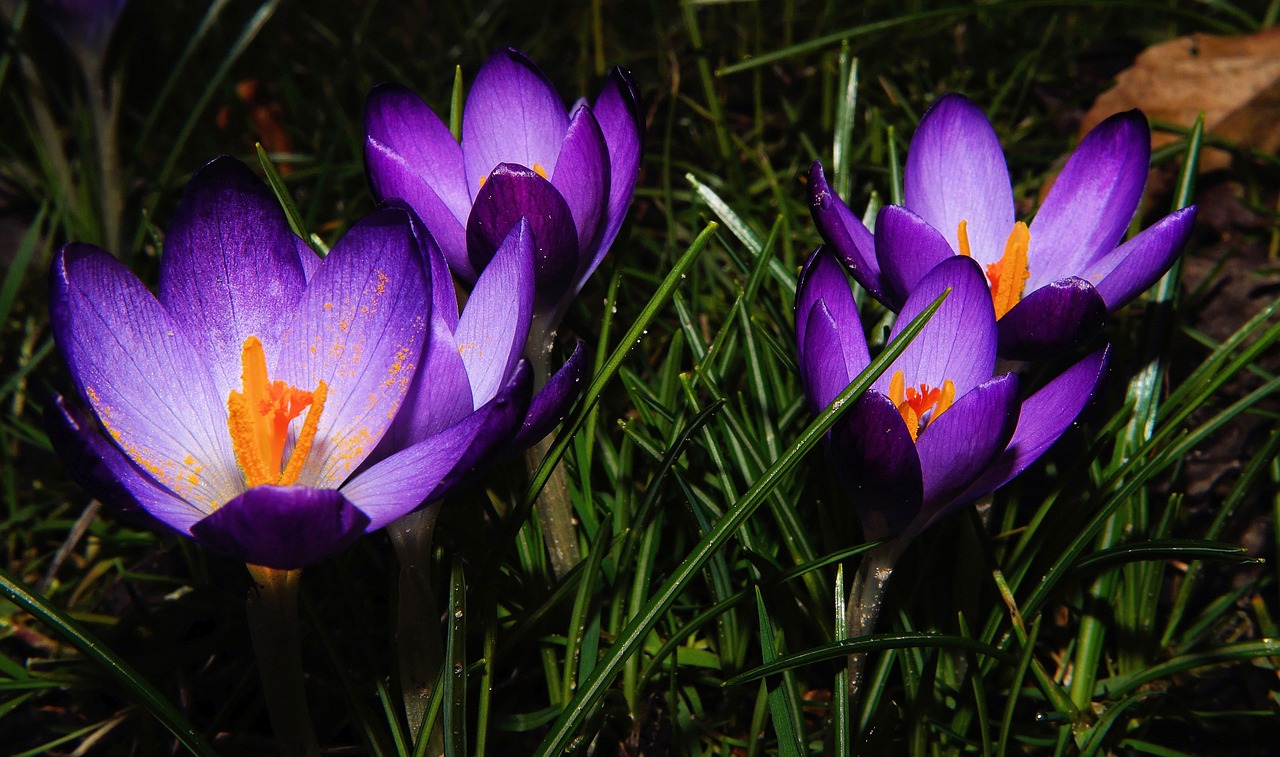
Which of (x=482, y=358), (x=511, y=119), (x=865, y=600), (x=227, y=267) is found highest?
(x=511, y=119)

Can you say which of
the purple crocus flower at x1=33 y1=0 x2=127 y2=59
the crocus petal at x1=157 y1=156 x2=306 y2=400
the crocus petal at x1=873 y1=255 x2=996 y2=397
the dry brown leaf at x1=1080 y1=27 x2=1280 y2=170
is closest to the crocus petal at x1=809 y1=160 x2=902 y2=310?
the crocus petal at x1=873 y1=255 x2=996 y2=397

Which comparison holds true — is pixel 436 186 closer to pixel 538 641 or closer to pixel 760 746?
pixel 538 641

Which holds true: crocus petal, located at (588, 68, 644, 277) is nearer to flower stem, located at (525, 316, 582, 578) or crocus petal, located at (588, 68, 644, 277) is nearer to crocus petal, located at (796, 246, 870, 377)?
flower stem, located at (525, 316, 582, 578)

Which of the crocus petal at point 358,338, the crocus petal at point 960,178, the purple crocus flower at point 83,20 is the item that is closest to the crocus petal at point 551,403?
the crocus petal at point 358,338

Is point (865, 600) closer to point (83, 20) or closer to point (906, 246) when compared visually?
point (906, 246)

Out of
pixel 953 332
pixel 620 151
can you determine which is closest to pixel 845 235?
pixel 953 332

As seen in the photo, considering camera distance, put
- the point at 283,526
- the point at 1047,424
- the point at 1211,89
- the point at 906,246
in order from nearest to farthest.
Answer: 1. the point at 283,526
2. the point at 1047,424
3. the point at 906,246
4. the point at 1211,89

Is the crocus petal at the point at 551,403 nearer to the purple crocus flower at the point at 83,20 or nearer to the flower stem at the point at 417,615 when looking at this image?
the flower stem at the point at 417,615
